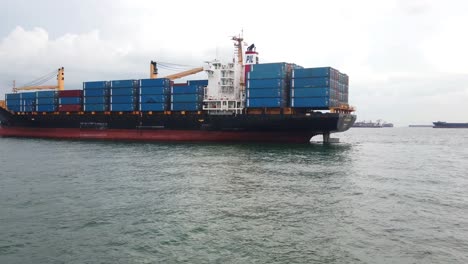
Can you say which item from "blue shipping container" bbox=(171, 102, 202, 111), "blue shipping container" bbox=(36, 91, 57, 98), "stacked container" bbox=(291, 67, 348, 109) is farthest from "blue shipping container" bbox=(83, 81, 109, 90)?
"stacked container" bbox=(291, 67, 348, 109)

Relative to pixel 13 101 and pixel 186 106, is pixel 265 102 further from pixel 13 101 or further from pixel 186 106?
pixel 13 101

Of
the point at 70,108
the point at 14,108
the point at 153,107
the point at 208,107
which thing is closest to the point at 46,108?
the point at 70,108

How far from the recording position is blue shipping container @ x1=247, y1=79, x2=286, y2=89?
164 ft

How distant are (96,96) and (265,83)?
3344cm

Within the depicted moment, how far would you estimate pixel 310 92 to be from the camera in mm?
48375

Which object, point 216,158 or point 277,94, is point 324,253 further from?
point 277,94

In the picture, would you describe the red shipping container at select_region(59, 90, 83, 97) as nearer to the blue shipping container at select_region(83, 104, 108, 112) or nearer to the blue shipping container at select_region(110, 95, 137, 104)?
the blue shipping container at select_region(83, 104, 108, 112)

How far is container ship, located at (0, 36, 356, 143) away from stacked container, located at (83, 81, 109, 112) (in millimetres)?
174

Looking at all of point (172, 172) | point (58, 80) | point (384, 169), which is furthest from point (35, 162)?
point (58, 80)

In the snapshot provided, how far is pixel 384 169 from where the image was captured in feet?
97.5

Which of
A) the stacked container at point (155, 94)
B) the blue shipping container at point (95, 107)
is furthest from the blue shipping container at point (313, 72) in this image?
the blue shipping container at point (95, 107)

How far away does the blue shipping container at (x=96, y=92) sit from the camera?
64688mm

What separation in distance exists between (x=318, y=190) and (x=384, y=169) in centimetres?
1208

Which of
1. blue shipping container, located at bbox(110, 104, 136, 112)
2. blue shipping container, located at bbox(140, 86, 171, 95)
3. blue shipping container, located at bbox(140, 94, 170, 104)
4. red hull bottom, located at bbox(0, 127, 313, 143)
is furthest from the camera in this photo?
blue shipping container, located at bbox(110, 104, 136, 112)
